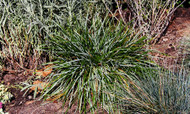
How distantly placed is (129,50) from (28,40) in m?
1.58

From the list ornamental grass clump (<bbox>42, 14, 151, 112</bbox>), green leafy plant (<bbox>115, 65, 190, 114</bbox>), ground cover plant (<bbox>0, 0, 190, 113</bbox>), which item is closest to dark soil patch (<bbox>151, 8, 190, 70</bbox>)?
ground cover plant (<bbox>0, 0, 190, 113</bbox>)

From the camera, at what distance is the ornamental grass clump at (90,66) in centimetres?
266

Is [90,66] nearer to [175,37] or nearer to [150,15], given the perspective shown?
[150,15]

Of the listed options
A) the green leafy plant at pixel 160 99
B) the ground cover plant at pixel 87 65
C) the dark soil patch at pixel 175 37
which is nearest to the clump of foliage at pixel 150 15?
the dark soil patch at pixel 175 37

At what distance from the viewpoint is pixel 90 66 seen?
2.87m

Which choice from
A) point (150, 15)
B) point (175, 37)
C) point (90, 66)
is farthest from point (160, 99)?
point (175, 37)

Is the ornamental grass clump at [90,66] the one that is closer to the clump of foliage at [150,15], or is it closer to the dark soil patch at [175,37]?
the clump of foliage at [150,15]

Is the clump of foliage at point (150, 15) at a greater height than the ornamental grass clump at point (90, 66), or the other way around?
the clump of foliage at point (150, 15)

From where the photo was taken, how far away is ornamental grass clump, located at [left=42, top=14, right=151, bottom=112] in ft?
8.73

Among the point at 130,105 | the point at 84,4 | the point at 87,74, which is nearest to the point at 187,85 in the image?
the point at 130,105

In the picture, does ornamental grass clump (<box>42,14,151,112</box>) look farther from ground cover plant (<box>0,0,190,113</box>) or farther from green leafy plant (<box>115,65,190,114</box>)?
green leafy plant (<box>115,65,190,114</box>)

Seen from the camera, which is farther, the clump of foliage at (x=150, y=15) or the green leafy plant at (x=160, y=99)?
the clump of foliage at (x=150, y=15)

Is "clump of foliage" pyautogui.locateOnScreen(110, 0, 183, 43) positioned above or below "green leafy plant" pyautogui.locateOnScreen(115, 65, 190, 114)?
above

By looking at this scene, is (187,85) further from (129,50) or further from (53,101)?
(53,101)
